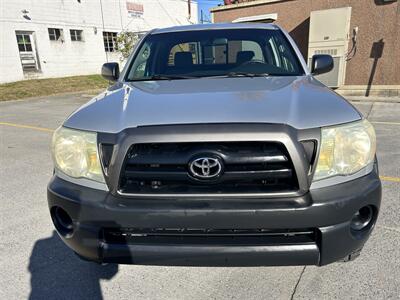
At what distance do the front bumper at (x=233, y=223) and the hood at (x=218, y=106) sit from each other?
391mm

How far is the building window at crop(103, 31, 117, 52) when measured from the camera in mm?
23000

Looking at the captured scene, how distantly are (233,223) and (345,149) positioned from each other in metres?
0.73

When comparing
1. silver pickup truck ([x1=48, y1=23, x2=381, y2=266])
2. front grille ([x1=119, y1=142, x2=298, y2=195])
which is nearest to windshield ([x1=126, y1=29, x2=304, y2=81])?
silver pickup truck ([x1=48, y1=23, x2=381, y2=266])

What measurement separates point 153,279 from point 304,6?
11.5 meters

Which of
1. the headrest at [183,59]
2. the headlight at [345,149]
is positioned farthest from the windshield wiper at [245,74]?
the headlight at [345,149]

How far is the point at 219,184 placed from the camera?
5.81 ft

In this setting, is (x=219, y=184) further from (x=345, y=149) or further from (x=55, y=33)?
(x=55, y=33)

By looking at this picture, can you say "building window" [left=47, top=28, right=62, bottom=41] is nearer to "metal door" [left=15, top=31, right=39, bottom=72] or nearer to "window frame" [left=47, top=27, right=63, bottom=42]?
"window frame" [left=47, top=27, right=63, bottom=42]

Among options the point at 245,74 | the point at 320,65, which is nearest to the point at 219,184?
the point at 245,74

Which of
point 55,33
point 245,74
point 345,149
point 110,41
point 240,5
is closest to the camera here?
point 345,149

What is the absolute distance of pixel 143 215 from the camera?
5.66ft

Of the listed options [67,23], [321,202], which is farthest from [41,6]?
[321,202]

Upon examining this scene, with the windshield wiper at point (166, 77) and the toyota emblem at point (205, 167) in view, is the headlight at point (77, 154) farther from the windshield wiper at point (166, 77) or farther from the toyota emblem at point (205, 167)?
the windshield wiper at point (166, 77)

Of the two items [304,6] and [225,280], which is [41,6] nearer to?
[304,6]
